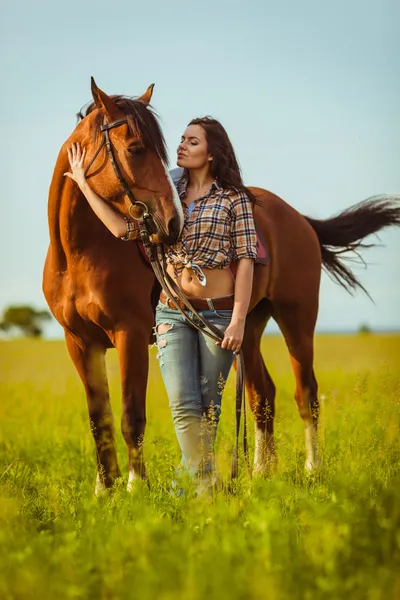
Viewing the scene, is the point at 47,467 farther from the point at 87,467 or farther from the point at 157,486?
the point at 157,486

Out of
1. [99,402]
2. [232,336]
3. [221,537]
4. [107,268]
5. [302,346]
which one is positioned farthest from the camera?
[302,346]

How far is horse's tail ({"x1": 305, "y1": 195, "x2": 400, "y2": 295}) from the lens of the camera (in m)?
6.77

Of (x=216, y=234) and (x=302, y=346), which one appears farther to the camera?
(x=302, y=346)

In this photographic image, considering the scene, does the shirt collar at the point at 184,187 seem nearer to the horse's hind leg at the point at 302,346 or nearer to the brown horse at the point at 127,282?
the brown horse at the point at 127,282

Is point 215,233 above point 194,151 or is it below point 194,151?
below

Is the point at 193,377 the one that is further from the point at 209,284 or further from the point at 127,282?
the point at 127,282

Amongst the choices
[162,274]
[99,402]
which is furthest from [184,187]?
[99,402]

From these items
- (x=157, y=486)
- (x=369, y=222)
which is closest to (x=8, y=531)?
(x=157, y=486)

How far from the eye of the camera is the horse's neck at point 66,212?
4.49m

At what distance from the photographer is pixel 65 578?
8.45 feet

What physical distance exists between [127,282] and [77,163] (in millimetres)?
802

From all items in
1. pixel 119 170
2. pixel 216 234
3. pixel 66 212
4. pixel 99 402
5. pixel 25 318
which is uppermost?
pixel 119 170

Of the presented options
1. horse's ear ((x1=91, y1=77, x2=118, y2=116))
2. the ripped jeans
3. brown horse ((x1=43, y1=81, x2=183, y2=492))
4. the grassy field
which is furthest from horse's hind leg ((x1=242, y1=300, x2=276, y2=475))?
horse's ear ((x1=91, y1=77, x2=118, y2=116))

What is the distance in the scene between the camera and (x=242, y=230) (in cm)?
393
